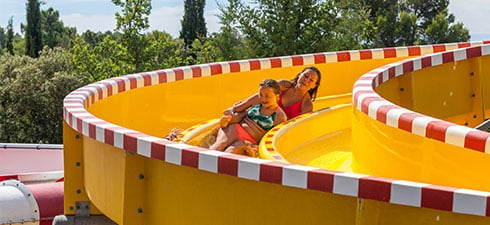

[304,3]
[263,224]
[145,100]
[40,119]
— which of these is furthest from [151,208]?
[40,119]

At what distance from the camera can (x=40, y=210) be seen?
324 inches

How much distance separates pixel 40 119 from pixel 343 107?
23599 mm

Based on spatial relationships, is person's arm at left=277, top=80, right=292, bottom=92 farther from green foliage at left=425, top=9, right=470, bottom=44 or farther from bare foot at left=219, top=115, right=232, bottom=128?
green foliage at left=425, top=9, right=470, bottom=44

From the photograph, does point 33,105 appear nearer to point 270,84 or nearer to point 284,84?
point 284,84

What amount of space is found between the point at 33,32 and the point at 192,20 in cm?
924

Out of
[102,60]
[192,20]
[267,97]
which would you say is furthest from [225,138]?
[192,20]

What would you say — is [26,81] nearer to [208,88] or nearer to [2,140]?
[2,140]

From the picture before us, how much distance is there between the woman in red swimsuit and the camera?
6277 mm

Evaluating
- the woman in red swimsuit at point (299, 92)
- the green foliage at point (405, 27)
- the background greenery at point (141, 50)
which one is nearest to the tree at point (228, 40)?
the background greenery at point (141, 50)

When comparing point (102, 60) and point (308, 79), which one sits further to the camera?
point (102, 60)

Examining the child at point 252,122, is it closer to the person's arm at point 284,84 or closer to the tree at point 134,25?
the person's arm at point 284,84

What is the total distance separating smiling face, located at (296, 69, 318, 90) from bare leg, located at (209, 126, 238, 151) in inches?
33.3

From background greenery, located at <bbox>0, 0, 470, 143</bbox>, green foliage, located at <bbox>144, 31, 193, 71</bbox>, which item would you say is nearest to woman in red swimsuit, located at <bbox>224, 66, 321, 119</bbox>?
background greenery, located at <bbox>0, 0, 470, 143</bbox>

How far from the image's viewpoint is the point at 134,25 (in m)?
28.0
